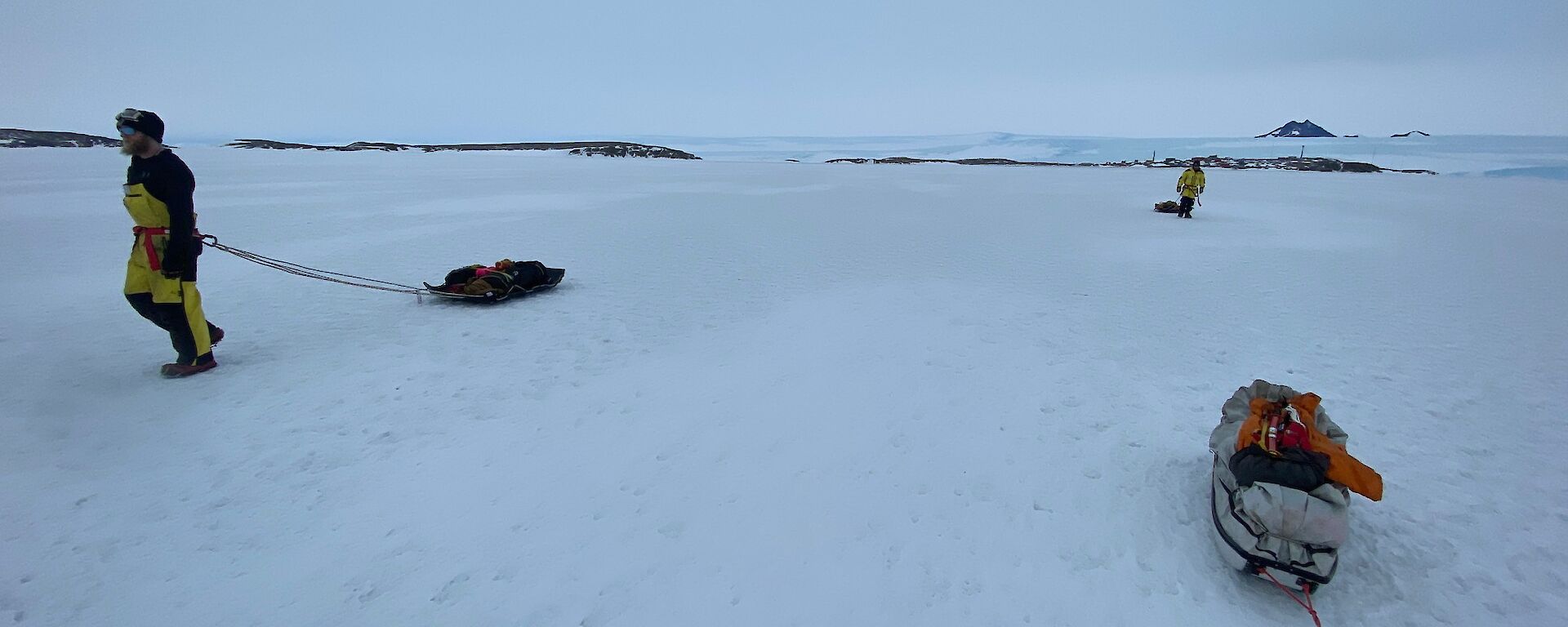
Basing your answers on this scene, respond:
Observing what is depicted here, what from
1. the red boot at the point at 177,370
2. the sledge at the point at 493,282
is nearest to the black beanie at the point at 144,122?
the red boot at the point at 177,370

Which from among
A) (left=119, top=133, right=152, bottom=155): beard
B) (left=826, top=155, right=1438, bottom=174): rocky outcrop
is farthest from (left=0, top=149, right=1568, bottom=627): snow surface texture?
(left=826, top=155, right=1438, bottom=174): rocky outcrop

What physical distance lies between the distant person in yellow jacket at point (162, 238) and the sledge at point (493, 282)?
212cm

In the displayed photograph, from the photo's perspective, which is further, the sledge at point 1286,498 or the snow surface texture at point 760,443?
the snow surface texture at point 760,443

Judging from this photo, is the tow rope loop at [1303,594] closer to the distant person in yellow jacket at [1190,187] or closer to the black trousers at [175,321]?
the black trousers at [175,321]

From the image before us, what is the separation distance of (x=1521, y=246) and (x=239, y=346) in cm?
1830

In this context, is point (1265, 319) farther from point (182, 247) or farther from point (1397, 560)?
point (182, 247)

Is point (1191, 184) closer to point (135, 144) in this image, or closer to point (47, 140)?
point (135, 144)

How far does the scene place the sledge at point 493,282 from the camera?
6879mm

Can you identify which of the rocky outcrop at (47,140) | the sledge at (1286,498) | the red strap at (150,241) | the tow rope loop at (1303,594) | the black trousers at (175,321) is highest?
the rocky outcrop at (47,140)

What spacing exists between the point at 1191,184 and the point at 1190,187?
0.12 metres

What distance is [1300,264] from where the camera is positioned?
31.4ft

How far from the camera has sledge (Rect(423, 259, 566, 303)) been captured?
6879 millimetres

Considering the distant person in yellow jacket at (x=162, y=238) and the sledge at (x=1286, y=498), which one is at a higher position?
the distant person in yellow jacket at (x=162, y=238)

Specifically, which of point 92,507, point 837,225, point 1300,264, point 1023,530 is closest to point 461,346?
point 92,507
